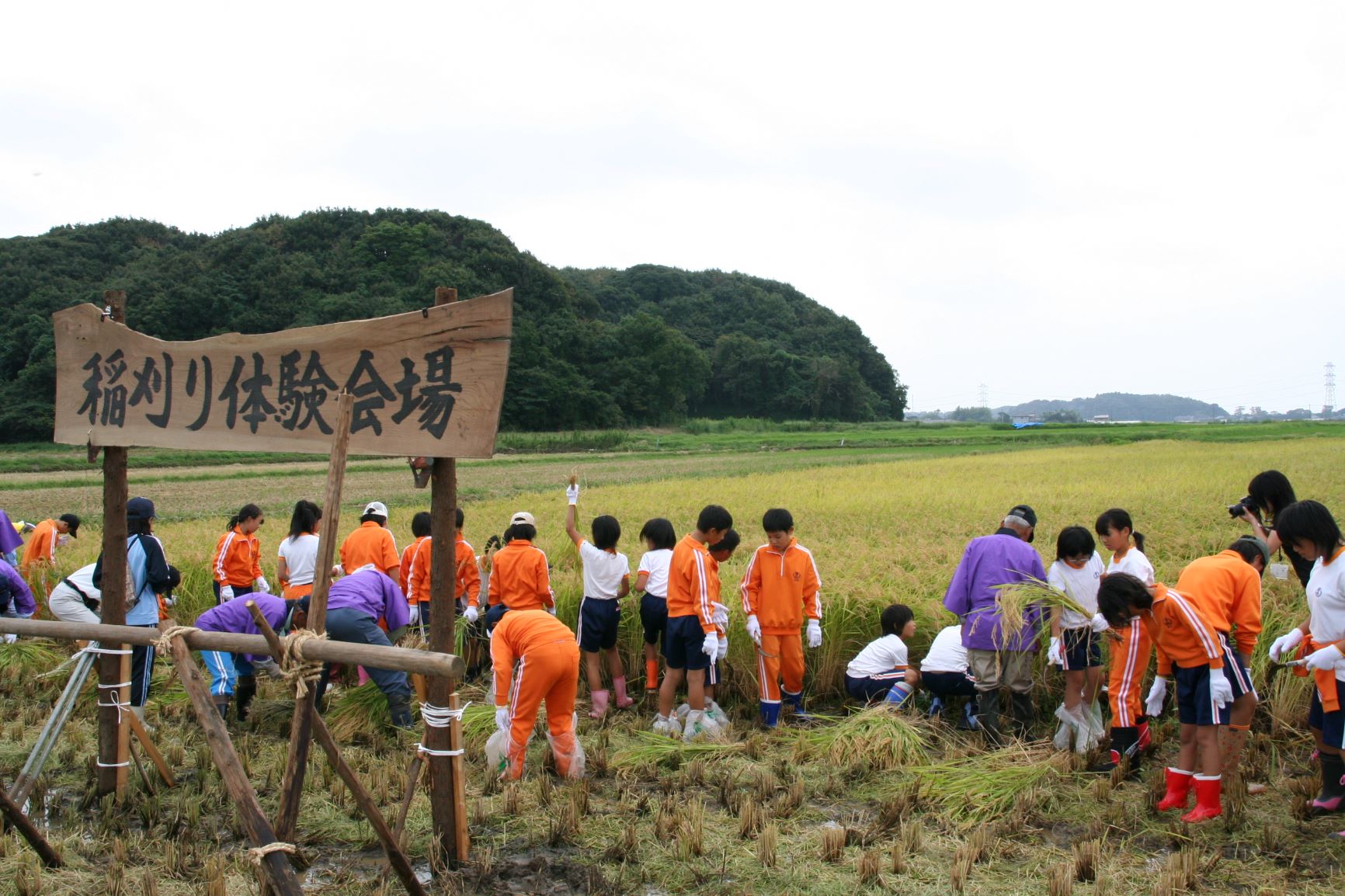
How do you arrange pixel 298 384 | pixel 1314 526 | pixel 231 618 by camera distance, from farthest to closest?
pixel 231 618
pixel 1314 526
pixel 298 384

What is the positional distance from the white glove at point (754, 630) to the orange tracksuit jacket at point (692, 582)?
27 centimetres

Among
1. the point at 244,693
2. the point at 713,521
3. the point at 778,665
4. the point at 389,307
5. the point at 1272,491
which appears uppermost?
the point at 389,307

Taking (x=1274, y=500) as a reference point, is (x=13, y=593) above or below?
below

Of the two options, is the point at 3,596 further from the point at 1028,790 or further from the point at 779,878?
the point at 1028,790

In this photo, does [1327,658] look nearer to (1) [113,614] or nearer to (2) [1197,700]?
(2) [1197,700]

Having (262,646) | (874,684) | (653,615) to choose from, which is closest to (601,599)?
(653,615)

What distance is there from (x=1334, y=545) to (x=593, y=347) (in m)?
54.0

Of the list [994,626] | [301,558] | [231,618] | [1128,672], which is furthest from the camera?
[301,558]

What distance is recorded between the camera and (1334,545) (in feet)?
13.8

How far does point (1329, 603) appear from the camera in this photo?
423cm

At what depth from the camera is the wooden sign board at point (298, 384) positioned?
146 inches

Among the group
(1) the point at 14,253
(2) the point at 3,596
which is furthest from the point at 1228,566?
(1) the point at 14,253

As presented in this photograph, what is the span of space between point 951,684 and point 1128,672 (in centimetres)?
114

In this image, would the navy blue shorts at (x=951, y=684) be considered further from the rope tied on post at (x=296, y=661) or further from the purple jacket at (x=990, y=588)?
the rope tied on post at (x=296, y=661)
